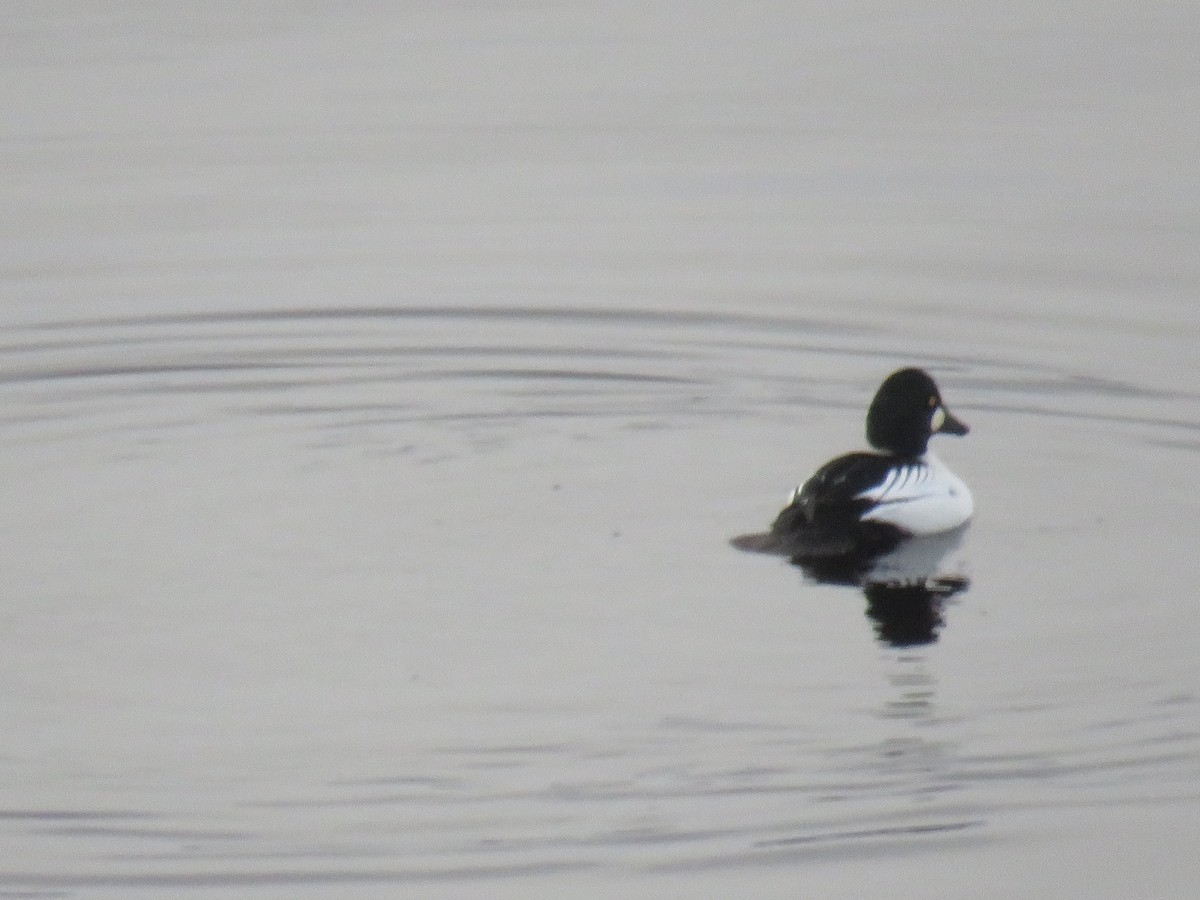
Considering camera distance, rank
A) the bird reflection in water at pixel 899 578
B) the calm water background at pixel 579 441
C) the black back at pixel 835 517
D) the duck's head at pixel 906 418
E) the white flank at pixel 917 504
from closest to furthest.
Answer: the calm water background at pixel 579 441
the bird reflection in water at pixel 899 578
the black back at pixel 835 517
the white flank at pixel 917 504
the duck's head at pixel 906 418

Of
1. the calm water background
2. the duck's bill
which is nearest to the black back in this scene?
the calm water background

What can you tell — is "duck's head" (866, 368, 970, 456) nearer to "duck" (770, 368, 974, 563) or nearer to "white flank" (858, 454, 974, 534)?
"duck" (770, 368, 974, 563)

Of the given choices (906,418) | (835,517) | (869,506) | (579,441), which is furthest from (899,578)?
(579,441)

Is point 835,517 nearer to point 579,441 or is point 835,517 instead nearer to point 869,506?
point 869,506

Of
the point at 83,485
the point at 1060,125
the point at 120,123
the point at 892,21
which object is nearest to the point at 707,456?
the point at 83,485

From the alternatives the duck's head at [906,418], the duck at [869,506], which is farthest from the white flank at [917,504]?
the duck's head at [906,418]

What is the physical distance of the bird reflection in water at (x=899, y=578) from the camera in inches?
389

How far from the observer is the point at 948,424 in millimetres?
12031

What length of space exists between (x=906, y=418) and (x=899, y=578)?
148cm

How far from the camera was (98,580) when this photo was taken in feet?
33.6

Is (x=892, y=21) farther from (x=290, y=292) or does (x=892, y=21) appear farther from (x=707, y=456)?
(x=707, y=456)

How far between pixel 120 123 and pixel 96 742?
11095 mm

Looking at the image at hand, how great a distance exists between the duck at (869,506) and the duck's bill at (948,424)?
20cm

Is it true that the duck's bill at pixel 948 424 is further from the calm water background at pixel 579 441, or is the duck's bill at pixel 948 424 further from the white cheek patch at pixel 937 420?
the calm water background at pixel 579 441
